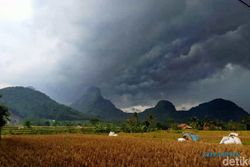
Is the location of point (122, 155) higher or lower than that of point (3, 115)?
lower

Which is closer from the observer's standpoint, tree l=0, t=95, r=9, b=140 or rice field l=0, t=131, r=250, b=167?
rice field l=0, t=131, r=250, b=167

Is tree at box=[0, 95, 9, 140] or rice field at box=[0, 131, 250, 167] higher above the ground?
tree at box=[0, 95, 9, 140]

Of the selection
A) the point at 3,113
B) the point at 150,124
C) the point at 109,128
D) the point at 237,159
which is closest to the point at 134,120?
the point at 150,124

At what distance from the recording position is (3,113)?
4091 centimetres

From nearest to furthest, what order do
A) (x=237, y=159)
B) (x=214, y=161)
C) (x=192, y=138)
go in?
(x=214, y=161), (x=237, y=159), (x=192, y=138)

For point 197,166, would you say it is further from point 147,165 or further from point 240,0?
point 240,0

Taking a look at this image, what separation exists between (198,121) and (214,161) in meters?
93.4

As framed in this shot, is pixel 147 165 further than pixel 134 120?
No

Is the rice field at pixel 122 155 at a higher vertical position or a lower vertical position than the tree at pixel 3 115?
lower

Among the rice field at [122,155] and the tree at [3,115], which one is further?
the tree at [3,115]

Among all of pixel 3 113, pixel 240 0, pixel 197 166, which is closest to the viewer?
pixel 240 0

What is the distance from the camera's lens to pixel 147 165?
842 cm

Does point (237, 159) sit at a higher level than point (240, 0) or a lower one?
lower

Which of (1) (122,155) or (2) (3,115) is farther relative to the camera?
(2) (3,115)
